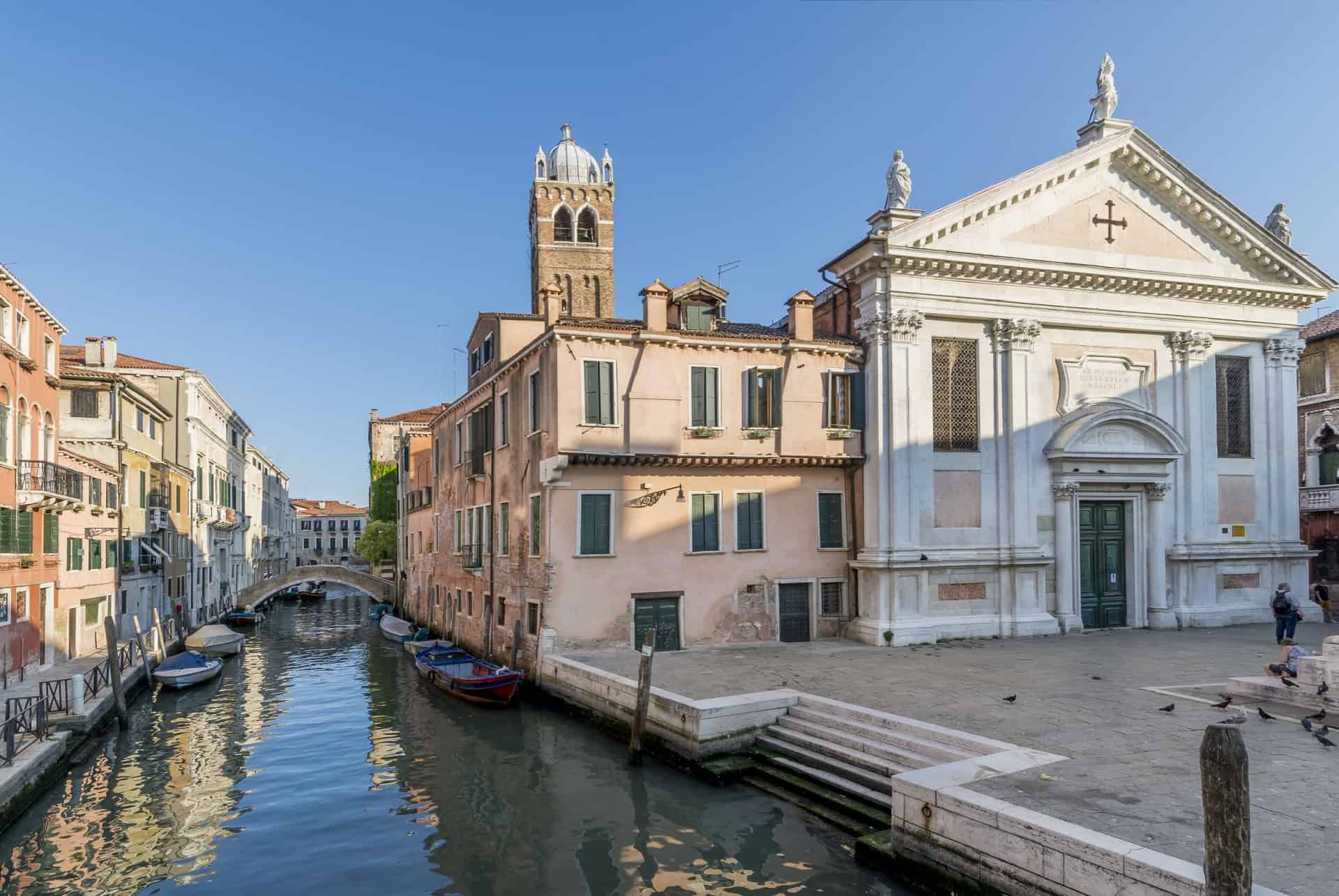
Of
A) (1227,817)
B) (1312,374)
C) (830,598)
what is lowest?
(830,598)

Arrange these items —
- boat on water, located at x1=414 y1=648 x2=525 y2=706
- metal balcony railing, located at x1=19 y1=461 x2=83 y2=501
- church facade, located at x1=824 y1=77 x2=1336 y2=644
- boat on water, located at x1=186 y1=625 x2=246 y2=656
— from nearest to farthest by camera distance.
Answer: boat on water, located at x1=414 y1=648 x2=525 y2=706, metal balcony railing, located at x1=19 y1=461 x2=83 y2=501, church facade, located at x1=824 y1=77 x2=1336 y2=644, boat on water, located at x1=186 y1=625 x2=246 y2=656

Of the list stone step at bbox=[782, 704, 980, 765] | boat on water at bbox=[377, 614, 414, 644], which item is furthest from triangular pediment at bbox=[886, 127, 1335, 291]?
boat on water at bbox=[377, 614, 414, 644]

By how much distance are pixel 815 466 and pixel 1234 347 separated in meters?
12.2

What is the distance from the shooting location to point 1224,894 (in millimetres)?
6168

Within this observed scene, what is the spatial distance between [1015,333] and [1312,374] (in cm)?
1641

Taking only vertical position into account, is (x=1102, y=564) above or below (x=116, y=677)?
above

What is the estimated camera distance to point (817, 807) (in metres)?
11.9

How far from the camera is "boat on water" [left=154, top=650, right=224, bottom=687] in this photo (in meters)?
23.8

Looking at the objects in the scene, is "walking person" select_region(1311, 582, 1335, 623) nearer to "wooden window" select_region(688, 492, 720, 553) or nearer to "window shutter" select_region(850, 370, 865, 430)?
"window shutter" select_region(850, 370, 865, 430)

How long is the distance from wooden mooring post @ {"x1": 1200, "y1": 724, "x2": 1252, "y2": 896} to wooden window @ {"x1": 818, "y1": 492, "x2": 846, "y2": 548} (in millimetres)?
15746

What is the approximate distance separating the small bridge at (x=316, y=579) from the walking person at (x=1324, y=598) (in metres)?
36.9

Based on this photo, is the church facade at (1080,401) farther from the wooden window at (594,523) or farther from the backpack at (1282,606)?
the wooden window at (594,523)

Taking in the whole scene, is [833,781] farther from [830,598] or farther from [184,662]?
[184,662]

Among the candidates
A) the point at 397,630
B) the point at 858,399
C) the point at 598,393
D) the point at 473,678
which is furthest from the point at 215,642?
the point at 858,399
